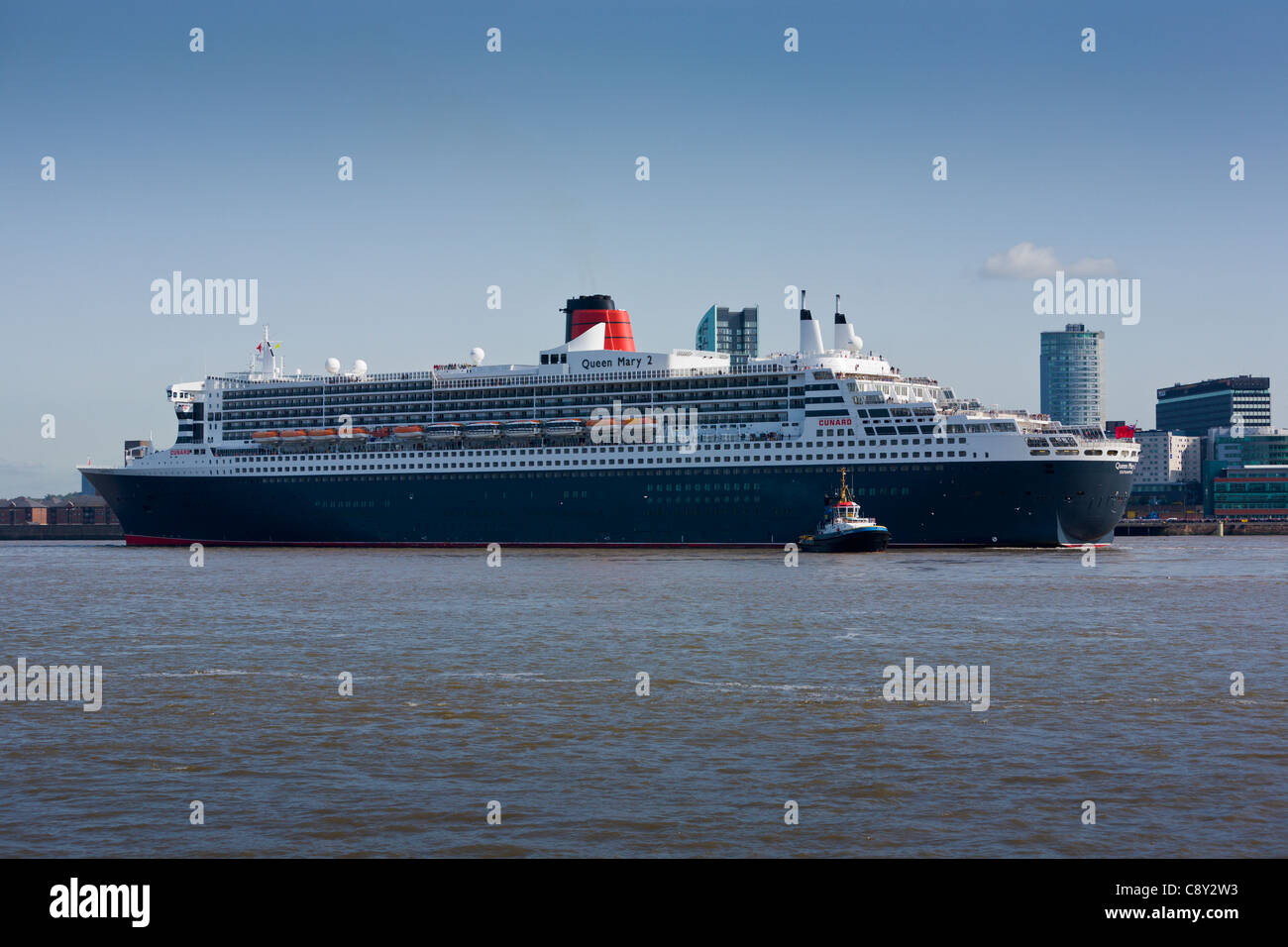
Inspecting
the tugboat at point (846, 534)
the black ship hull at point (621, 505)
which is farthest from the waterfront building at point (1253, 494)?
the tugboat at point (846, 534)

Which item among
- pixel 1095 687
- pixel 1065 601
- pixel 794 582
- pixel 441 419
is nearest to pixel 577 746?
pixel 1095 687

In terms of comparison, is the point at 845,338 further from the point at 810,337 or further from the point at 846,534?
the point at 846,534

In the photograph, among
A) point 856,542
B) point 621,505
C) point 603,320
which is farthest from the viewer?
point 603,320

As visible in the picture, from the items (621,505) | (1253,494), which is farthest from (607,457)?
(1253,494)

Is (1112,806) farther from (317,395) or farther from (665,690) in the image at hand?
(317,395)

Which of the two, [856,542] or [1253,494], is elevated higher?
[1253,494]
